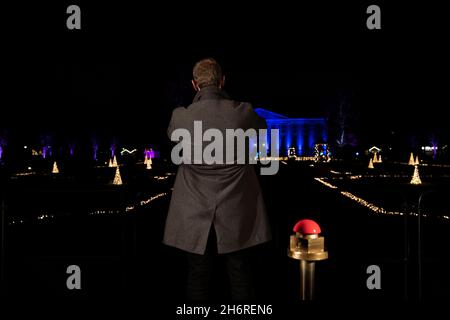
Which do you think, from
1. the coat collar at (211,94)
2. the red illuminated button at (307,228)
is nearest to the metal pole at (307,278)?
the red illuminated button at (307,228)

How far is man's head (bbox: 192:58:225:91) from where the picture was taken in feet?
10.8

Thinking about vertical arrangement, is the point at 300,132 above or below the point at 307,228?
above

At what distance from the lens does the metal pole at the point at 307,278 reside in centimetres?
370

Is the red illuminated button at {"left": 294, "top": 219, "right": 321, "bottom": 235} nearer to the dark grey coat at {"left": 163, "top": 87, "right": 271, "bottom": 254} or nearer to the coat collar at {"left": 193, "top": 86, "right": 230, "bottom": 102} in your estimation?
the dark grey coat at {"left": 163, "top": 87, "right": 271, "bottom": 254}

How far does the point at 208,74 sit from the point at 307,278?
1.78 meters

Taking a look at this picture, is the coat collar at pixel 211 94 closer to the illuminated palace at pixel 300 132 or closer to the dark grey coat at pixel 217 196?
the dark grey coat at pixel 217 196

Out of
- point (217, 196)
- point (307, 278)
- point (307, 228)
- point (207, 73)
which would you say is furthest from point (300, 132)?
point (217, 196)

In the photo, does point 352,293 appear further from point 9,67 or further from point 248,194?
point 9,67

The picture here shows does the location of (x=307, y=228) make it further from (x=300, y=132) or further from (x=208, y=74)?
(x=300, y=132)

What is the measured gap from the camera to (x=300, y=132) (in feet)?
318

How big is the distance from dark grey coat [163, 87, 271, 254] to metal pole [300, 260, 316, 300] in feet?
1.87

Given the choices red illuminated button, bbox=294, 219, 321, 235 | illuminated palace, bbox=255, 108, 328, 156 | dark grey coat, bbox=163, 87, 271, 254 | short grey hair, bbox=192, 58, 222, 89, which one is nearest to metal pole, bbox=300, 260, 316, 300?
red illuminated button, bbox=294, 219, 321, 235

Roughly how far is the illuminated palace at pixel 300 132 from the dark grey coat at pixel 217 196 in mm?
93032
